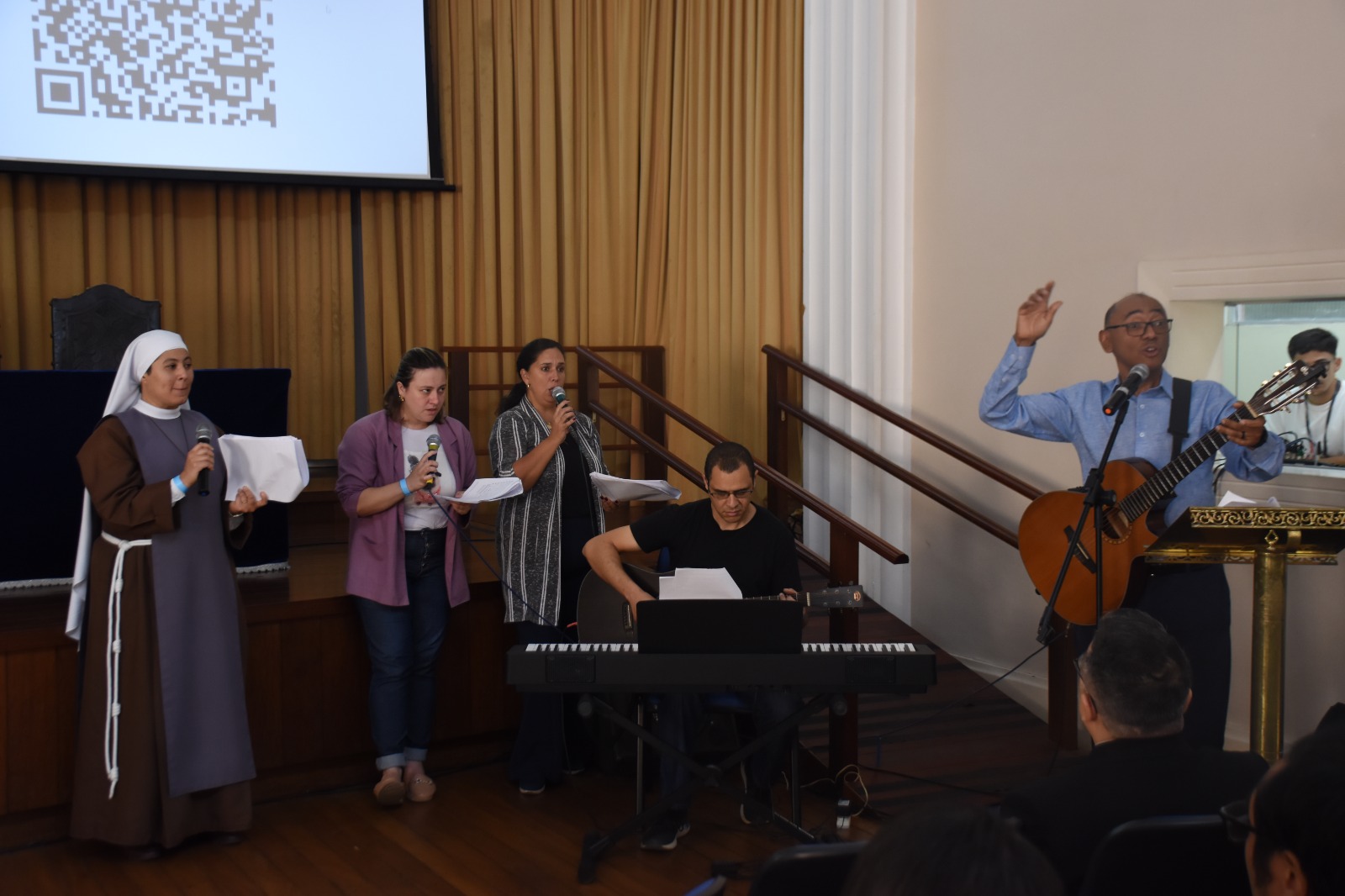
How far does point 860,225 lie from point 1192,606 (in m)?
3.18

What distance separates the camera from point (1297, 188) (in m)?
4.26

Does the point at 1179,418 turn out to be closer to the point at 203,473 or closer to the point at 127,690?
the point at 203,473

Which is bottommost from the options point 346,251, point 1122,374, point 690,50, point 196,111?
point 1122,374

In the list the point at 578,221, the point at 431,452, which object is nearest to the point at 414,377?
the point at 431,452

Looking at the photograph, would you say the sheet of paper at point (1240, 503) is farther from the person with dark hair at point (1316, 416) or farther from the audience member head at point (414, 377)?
the audience member head at point (414, 377)

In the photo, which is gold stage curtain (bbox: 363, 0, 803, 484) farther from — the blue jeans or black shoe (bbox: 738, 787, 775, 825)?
black shoe (bbox: 738, 787, 775, 825)

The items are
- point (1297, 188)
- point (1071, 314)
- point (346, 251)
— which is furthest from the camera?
point (346, 251)

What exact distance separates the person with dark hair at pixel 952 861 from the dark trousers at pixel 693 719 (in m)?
2.57

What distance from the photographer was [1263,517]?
2787 mm

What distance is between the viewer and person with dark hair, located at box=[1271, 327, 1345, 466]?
13.9 feet

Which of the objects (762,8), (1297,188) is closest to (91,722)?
(1297,188)

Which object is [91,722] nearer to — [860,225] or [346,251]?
[346,251]

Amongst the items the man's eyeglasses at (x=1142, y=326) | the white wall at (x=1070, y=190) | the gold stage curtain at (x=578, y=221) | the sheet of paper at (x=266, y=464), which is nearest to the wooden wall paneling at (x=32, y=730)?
the sheet of paper at (x=266, y=464)

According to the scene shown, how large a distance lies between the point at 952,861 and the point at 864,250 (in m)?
5.17
